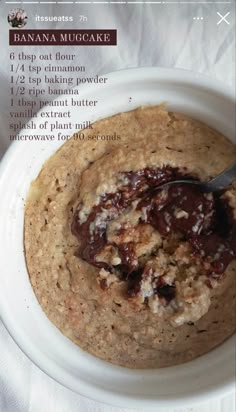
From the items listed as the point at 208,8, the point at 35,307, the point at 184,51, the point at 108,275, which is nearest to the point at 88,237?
the point at 108,275

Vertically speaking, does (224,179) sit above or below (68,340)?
above

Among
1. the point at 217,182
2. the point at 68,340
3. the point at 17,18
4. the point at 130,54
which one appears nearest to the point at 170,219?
the point at 217,182

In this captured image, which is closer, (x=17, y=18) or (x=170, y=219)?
(x=170, y=219)

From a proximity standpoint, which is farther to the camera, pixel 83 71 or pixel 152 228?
pixel 83 71

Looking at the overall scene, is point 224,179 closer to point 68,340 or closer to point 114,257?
point 114,257

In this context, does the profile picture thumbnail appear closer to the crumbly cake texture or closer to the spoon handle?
the crumbly cake texture

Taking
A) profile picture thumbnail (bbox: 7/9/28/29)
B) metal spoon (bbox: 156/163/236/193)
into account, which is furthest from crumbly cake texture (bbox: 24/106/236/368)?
profile picture thumbnail (bbox: 7/9/28/29)

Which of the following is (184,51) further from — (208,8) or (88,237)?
(88,237)
